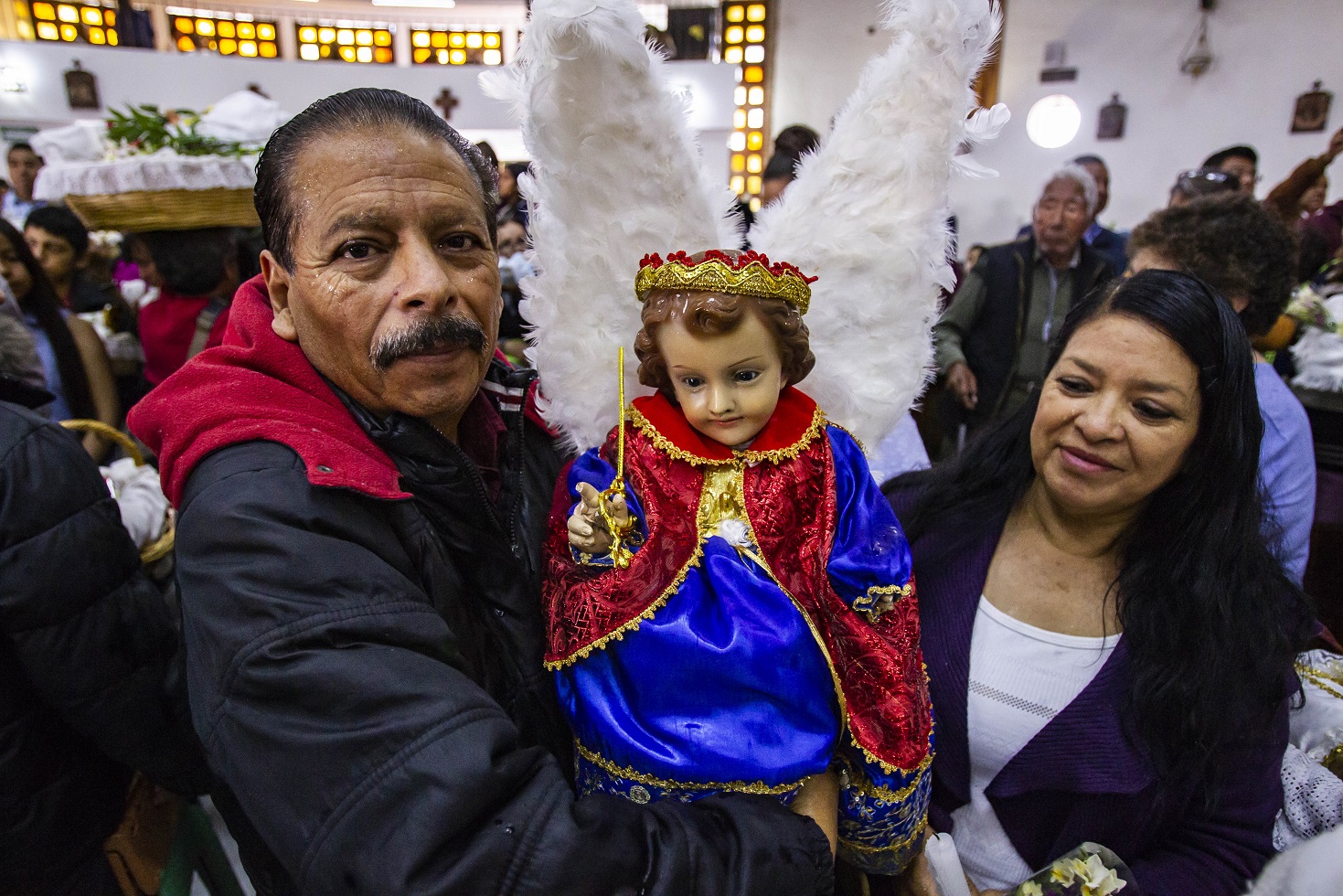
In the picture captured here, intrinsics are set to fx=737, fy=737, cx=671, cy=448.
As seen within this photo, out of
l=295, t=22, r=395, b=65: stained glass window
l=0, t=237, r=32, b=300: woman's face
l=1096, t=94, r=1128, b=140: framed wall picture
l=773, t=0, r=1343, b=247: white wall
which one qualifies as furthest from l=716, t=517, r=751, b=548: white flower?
l=295, t=22, r=395, b=65: stained glass window

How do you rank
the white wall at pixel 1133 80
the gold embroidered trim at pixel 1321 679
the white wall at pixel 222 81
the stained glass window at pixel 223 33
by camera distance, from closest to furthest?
the gold embroidered trim at pixel 1321 679
the white wall at pixel 1133 80
the white wall at pixel 222 81
the stained glass window at pixel 223 33

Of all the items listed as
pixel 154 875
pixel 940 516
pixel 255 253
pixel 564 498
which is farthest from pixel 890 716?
pixel 255 253

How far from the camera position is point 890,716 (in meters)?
1.44

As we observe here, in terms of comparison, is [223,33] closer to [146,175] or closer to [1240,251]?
[146,175]

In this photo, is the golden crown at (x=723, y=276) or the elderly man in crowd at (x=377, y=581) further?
the golden crown at (x=723, y=276)

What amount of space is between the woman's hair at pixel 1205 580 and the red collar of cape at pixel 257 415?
1534 mm

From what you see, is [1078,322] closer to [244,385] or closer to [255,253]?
[244,385]

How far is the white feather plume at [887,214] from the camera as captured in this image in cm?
155

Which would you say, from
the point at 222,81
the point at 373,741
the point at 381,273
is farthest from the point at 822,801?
the point at 222,81

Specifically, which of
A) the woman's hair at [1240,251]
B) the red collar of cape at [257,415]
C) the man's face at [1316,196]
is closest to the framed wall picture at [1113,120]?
the man's face at [1316,196]

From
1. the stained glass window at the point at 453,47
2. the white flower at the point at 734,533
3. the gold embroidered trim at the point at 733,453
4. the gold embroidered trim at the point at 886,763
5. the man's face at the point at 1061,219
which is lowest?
the gold embroidered trim at the point at 886,763

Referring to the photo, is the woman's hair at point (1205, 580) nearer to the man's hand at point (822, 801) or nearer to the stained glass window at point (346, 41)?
the man's hand at point (822, 801)

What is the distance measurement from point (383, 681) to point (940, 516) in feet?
4.69

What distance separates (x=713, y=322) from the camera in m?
1.44
